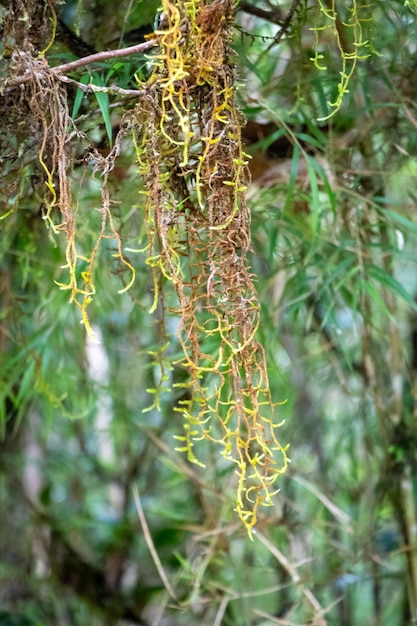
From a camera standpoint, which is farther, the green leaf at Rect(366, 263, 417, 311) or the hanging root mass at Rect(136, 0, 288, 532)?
the green leaf at Rect(366, 263, 417, 311)

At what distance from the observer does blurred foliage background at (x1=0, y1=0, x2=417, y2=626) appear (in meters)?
0.75

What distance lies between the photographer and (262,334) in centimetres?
82

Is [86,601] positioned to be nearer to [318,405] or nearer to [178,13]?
[318,405]

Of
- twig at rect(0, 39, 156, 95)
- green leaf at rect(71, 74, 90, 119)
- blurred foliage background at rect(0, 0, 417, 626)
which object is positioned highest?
twig at rect(0, 39, 156, 95)

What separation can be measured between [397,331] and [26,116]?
32.2 inches

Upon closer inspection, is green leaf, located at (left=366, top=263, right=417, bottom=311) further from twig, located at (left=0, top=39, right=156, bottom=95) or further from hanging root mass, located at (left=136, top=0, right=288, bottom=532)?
twig, located at (left=0, top=39, right=156, bottom=95)

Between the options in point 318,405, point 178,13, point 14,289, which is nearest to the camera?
point 178,13

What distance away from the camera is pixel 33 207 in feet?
2.67

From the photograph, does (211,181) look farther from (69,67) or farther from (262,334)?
(262,334)

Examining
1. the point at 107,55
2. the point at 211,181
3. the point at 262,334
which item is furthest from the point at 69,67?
the point at 262,334

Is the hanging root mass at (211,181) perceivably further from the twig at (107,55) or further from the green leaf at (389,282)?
the green leaf at (389,282)

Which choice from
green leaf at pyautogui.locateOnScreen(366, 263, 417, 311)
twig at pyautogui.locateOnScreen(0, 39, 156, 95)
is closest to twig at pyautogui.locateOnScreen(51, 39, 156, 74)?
twig at pyautogui.locateOnScreen(0, 39, 156, 95)

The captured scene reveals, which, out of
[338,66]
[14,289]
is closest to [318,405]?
[14,289]

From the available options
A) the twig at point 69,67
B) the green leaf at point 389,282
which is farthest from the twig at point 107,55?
the green leaf at point 389,282
